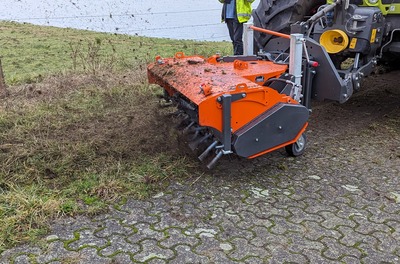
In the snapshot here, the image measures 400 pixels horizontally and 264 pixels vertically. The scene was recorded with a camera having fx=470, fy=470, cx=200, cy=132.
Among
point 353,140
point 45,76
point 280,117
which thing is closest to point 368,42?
point 353,140

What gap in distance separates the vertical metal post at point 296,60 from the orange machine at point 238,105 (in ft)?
0.14

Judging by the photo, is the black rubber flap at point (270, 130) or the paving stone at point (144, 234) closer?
the paving stone at point (144, 234)

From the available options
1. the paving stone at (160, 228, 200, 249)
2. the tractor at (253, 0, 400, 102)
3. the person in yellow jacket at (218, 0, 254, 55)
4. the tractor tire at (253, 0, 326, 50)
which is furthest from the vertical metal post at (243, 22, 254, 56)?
the paving stone at (160, 228, 200, 249)

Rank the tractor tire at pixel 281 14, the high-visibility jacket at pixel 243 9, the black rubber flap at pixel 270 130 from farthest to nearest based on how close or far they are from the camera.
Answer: the high-visibility jacket at pixel 243 9, the tractor tire at pixel 281 14, the black rubber flap at pixel 270 130

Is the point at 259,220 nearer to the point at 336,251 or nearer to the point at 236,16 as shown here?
the point at 336,251

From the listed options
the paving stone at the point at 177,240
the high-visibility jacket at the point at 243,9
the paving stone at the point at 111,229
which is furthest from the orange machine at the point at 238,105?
the high-visibility jacket at the point at 243,9

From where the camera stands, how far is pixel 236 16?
19.4 ft

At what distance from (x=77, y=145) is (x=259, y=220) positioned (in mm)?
1649

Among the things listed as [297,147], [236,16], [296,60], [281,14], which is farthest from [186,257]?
[236,16]

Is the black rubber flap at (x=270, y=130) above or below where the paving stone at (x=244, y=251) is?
above

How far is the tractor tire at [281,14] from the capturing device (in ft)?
14.7

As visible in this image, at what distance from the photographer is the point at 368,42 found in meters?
3.84

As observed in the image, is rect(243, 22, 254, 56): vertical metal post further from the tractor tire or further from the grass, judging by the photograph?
the grass

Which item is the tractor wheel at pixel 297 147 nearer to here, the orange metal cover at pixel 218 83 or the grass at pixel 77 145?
the orange metal cover at pixel 218 83
